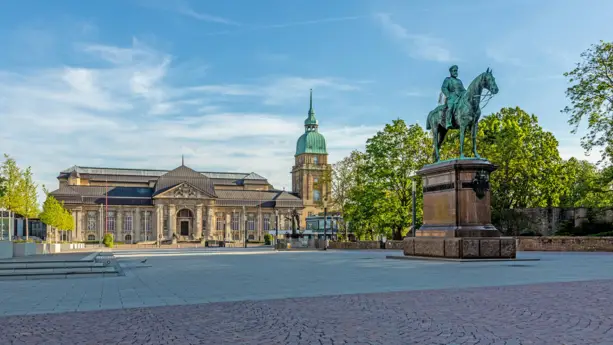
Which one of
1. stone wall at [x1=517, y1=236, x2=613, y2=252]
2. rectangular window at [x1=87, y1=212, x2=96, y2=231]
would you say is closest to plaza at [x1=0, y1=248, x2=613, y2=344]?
stone wall at [x1=517, y1=236, x2=613, y2=252]

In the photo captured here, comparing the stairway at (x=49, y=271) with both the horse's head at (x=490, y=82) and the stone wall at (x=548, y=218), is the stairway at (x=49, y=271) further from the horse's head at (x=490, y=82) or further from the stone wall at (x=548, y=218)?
the stone wall at (x=548, y=218)

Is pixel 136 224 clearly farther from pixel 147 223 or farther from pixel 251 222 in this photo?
pixel 251 222

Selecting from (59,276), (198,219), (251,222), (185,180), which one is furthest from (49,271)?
(251,222)

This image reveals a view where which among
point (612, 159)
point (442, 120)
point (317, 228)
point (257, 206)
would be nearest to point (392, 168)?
point (612, 159)

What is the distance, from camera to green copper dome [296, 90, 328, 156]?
618 ft

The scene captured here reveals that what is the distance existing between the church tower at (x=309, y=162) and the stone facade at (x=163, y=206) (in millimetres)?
16469

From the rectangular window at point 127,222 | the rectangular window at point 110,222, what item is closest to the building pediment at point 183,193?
the rectangular window at point 127,222

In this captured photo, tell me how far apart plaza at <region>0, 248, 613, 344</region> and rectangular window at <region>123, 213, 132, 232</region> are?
5660 inches

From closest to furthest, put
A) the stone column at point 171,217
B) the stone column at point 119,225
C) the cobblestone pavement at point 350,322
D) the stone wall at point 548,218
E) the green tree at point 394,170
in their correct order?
1. the cobblestone pavement at point 350,322
2. the stone wall at point 548,218
3. the green tree at point 394,170
4. the stone column at point 119,225
5. the stone column at point 171,217

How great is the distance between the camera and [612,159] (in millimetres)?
44500

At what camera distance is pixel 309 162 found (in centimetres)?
18650

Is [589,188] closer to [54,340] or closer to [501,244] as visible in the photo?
[501,244]

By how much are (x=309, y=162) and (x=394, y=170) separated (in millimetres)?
131298

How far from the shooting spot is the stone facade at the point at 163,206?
501 ft
